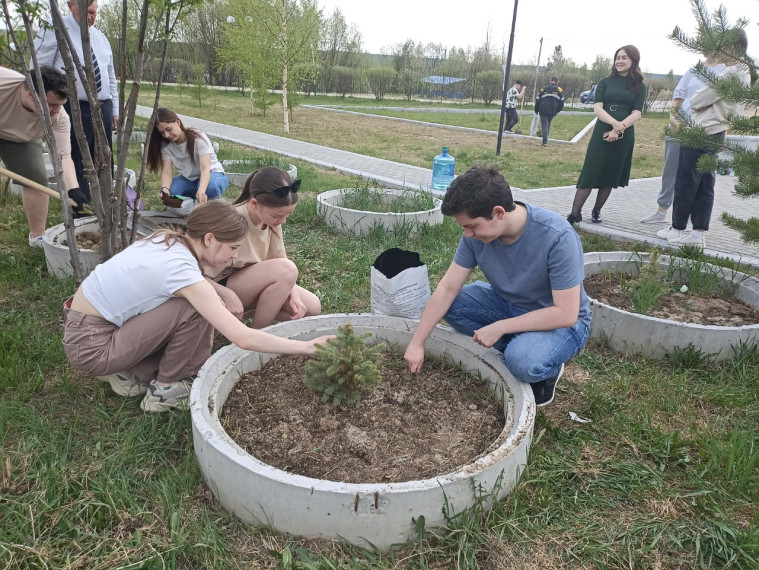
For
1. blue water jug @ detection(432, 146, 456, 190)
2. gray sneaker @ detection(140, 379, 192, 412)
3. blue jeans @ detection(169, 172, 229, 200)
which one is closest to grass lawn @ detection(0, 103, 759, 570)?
gray sneaker @ detection(140, 379, 192, 412)

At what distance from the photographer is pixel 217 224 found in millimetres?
2340

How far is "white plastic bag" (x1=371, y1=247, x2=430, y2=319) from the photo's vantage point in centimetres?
290

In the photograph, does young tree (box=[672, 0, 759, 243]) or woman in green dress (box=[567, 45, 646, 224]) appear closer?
young tree (box=[672, 0, 759, 243])

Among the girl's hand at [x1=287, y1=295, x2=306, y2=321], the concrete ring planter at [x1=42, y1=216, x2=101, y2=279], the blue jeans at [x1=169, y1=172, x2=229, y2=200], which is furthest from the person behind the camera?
the blue jeans at [x1=169, y1=172, x2=229, y2=200]

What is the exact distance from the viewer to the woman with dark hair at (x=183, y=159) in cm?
460

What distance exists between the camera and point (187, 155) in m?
4.90

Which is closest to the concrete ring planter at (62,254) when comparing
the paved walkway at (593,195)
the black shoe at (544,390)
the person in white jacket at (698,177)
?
the black shoe at (544,390)

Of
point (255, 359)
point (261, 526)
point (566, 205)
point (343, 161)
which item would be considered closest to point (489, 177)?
point (255, 359)

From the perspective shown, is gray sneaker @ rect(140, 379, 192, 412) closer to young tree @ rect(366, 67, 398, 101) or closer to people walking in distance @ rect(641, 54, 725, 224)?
people walking in distance @ rect(641, 54, 725, 224)

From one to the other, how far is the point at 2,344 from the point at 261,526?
1939 mm

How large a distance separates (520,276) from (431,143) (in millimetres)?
11582

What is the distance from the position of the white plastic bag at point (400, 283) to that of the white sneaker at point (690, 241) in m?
3.34

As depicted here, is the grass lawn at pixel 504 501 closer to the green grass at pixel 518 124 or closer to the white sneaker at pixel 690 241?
the white sneaker at pixel 690 241

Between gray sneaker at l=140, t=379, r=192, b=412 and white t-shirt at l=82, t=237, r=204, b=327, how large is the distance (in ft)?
1.16
